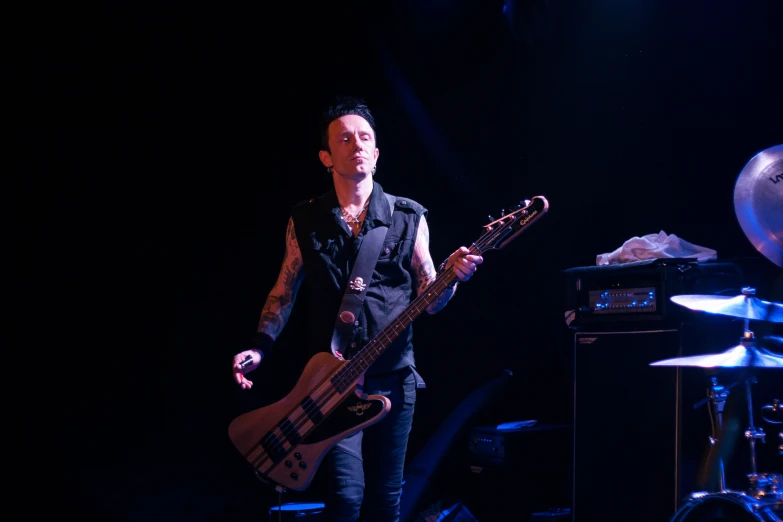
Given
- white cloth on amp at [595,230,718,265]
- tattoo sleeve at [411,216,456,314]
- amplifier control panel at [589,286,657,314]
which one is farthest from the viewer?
white cloth on amp at [595,230,718,265]

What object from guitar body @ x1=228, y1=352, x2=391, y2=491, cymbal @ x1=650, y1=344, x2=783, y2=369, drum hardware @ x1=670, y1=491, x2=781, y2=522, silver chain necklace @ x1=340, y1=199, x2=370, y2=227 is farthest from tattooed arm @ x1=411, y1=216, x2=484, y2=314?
drum hardware @ x1=670, y1=491, x2=781, y2=522

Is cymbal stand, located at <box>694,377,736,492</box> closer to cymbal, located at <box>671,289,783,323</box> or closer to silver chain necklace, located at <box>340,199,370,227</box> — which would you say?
cymbal, located at <box>671,289,783,323</box>

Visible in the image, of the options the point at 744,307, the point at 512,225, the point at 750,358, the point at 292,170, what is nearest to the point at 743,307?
the point at 744,307

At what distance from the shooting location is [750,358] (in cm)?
211

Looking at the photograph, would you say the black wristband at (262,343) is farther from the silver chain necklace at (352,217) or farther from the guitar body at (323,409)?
the silver chain necklace at (352,217)

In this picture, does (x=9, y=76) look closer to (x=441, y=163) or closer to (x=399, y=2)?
(x=399, y=2)

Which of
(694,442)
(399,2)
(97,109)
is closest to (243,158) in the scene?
(97,109)

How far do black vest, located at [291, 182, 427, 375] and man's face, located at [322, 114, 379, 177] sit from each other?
0.11 metres

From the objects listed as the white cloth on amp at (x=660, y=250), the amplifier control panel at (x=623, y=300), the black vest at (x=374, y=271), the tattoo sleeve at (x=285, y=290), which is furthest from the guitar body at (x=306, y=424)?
the white cloth on amp at (x=660, y=250)

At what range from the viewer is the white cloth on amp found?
2959 millimetres

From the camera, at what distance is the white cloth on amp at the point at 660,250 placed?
2.96m

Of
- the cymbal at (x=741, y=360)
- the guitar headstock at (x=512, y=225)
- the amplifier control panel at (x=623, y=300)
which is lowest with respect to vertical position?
the cymbal at (x=741, y=360)

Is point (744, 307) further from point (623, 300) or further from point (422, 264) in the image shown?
point (422, 264)

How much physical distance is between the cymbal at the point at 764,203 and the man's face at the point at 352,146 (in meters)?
1.49
